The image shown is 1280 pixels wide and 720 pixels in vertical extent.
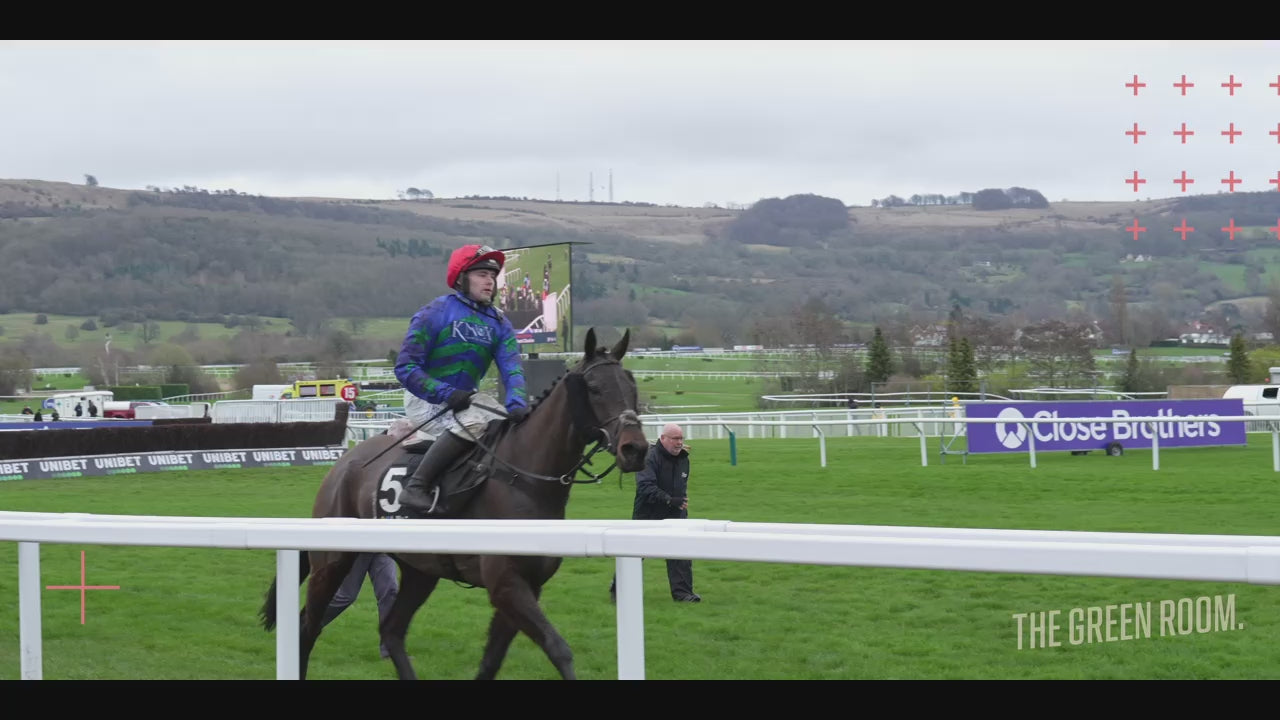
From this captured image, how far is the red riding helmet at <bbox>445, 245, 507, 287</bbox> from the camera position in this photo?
19.1 ft

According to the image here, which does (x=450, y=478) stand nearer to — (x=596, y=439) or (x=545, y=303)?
(x=596, y=439)

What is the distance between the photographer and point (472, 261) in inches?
230

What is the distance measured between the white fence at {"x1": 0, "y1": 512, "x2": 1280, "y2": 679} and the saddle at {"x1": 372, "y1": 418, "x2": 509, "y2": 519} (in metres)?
1.77

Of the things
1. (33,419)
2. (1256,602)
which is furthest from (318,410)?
(1256,602)

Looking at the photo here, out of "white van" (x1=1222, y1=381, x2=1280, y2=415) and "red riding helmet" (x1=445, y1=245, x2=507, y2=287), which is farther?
"white van" (x1=1222, y1=381, x2=1280, y2=415)

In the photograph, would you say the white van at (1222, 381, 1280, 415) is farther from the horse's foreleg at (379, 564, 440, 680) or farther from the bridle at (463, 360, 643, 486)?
the horse's foreleg at (379, 564, 440, 680)

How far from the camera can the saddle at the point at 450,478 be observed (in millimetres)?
5570

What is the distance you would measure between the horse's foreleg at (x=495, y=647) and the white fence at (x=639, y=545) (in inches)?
54.9

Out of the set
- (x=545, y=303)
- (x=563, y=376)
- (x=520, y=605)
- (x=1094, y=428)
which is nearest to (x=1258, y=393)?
(x=1094, y=428)

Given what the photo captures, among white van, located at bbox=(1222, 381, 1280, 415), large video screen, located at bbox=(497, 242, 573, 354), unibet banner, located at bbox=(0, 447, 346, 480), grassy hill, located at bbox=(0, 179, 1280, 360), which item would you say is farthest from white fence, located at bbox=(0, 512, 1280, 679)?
grassy hill, located at bbox=(0, 179, 1280, 360)

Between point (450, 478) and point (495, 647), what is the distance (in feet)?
2.60

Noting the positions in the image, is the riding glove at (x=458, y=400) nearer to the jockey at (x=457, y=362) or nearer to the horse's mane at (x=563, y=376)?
the jockey at (x=457, y=362)
